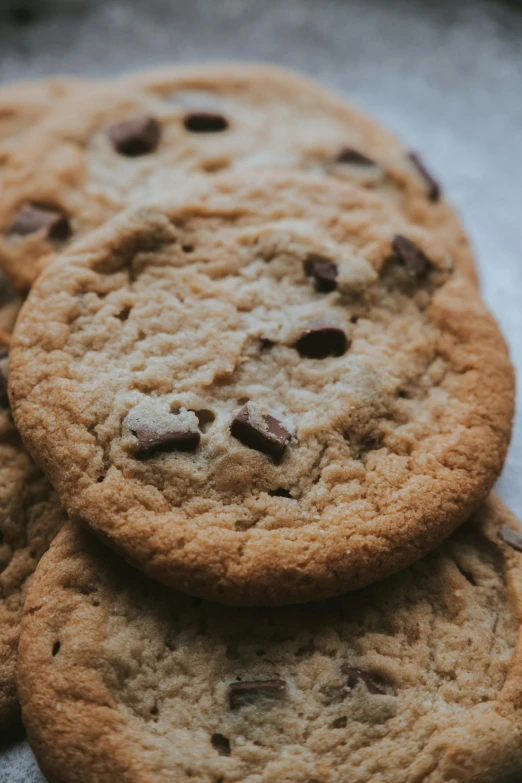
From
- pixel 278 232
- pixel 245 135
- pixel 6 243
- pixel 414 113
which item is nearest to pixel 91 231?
pixel 6 243

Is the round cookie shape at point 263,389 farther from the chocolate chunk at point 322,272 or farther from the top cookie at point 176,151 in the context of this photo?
the top cookie at point 176,151

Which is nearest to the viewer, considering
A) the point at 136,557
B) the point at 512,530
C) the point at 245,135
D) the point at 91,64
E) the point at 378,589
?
the point at 136,557

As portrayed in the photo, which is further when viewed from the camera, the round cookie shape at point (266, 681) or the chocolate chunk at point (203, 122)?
the chocolate chunk at point (203, 122)

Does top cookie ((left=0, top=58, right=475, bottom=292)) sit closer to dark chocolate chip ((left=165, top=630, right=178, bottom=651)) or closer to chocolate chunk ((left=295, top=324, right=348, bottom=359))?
chocolate chunk ((left=295, top=324, right=348, bottom=359))

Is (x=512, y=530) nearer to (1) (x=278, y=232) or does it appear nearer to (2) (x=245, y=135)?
(1) (x=278, y=232)

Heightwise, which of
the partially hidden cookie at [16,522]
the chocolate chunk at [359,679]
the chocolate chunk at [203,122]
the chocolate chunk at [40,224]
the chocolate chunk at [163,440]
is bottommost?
the partially hidden cookie at [16,522]

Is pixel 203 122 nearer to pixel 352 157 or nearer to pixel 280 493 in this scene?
pixel 352 157

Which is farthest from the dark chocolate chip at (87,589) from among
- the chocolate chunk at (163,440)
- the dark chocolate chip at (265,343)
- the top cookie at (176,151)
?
the top cookie at (176,151)

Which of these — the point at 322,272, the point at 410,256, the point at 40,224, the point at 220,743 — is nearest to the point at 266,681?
the point at 220,743
